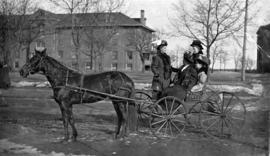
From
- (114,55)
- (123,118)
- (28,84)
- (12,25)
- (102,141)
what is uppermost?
(12,25)

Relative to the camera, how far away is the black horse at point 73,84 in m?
6.41

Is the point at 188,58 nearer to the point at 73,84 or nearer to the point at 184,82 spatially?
the point at 184,82

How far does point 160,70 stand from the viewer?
7.28 metres

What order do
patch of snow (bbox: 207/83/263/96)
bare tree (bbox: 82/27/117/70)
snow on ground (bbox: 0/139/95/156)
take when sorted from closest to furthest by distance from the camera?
snow on ground (bbox: 0/139/95/156), patch of snow (bbox: 207/83/263/96), bare tree (bbox: 82/27/117/70)

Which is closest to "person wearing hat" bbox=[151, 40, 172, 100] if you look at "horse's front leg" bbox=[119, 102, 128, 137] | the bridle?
"horse's front leg" bbox=[119, 102, 128, 137]

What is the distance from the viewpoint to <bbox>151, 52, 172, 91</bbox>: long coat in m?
7.21

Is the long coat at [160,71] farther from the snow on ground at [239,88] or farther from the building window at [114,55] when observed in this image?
the building window at [114,55]

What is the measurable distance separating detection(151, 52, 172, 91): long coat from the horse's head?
2602 millimetres

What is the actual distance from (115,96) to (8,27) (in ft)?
17.4

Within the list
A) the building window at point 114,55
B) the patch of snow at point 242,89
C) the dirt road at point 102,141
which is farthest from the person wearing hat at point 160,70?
the building window at point 114,55

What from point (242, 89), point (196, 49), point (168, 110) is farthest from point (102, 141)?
point (242, 89)

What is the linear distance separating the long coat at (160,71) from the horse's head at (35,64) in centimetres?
260

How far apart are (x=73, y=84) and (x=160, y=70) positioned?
214 cm

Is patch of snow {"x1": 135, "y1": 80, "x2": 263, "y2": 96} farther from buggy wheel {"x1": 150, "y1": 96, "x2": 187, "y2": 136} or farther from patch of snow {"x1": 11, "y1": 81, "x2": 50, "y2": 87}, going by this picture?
buggy wheel {"x1": 150, "y1": 96, "x2": 187, "y2": 136}
